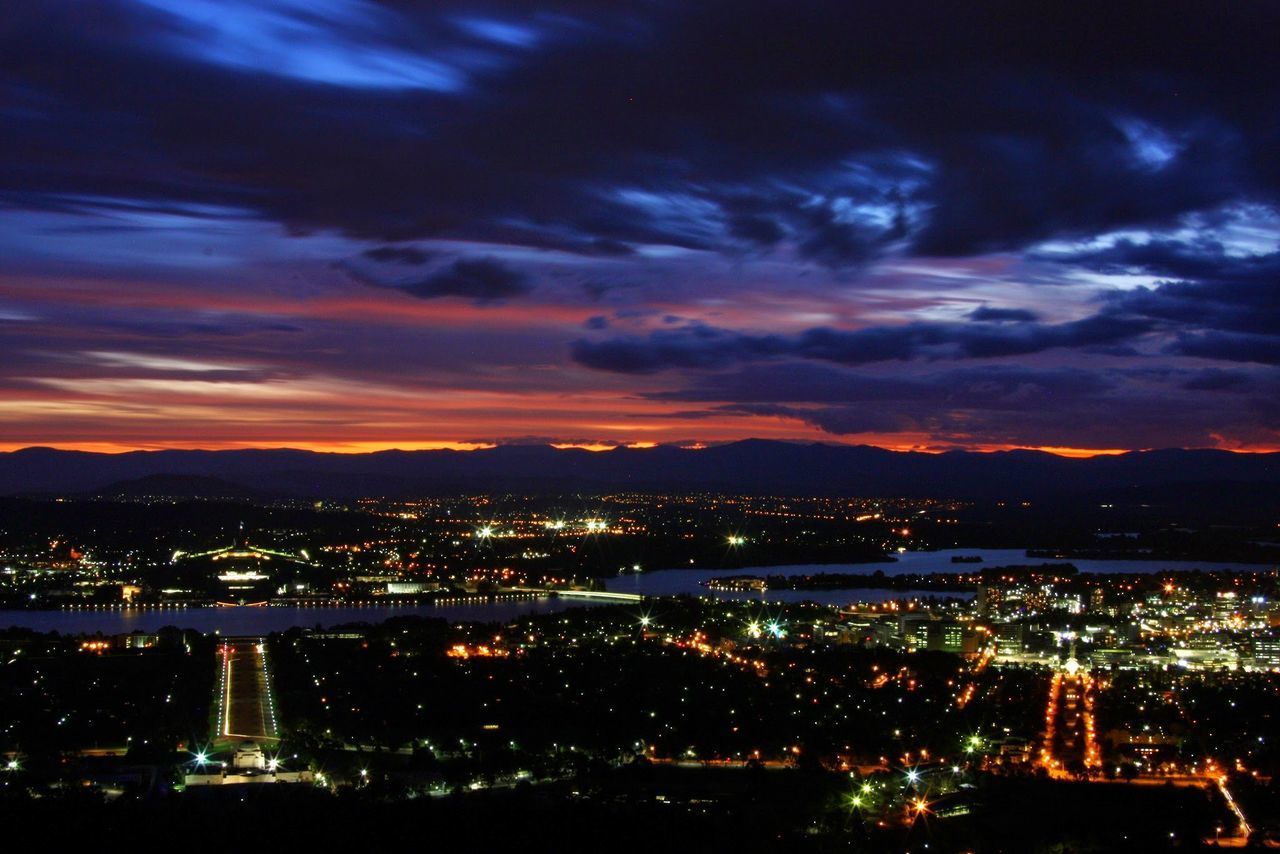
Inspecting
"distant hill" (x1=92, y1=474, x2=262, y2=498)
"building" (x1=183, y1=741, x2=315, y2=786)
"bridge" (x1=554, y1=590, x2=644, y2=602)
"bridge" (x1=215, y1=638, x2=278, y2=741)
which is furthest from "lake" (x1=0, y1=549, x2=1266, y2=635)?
"distant hill" (x1=92, y1=474, x2=262, y2=498)

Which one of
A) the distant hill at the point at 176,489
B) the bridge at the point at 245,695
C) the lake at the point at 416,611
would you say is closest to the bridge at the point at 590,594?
the lake at the point at 416,611

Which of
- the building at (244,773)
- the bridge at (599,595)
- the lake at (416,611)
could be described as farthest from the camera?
the bridge at (599,595)

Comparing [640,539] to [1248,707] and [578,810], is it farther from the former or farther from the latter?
[578,810]

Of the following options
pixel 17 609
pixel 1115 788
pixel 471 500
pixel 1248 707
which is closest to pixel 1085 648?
pixel 1248 707

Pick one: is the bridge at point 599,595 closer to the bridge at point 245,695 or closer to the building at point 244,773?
the bridge at point 245,695

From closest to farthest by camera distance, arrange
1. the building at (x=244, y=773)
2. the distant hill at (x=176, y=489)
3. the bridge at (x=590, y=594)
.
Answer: the building at (x=244, y=773), the bridge at (x=590, y=594), the distant hill at (x=176, y=489)

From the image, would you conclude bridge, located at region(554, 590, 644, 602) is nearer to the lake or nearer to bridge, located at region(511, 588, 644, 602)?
bridge, located at region(511, 588, 644, 602)
